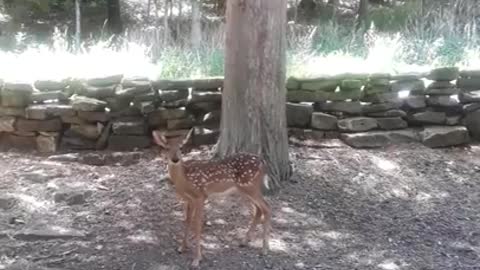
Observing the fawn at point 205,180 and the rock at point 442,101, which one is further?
the rock at point 442,101

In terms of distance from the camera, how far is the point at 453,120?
7.24 meters

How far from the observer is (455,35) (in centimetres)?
953

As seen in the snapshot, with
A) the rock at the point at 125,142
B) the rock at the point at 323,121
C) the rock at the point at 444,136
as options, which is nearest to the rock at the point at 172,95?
the rock at the point at 125,142

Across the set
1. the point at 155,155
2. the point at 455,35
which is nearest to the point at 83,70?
the point at 155,155

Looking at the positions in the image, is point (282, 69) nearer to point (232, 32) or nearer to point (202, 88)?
point (232, 32)

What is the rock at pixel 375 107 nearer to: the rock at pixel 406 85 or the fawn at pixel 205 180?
the rock at pixel 406 85

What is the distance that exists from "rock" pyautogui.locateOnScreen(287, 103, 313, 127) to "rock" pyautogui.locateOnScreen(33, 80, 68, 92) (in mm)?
2319

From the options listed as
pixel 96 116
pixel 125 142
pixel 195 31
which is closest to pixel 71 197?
pixel 125 142

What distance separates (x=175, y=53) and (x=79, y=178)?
2663 mm

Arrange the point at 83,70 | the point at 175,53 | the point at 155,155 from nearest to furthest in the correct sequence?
the point at 155,155
the point at 83,70
the point at 175,53

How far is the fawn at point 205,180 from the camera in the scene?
443cm

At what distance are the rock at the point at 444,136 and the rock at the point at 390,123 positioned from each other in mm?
239

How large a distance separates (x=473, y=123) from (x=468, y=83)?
17.1 inches

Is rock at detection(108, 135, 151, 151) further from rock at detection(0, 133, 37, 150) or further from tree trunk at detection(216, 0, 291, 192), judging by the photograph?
tree trunk at detection(216, 0, 291, 192)
